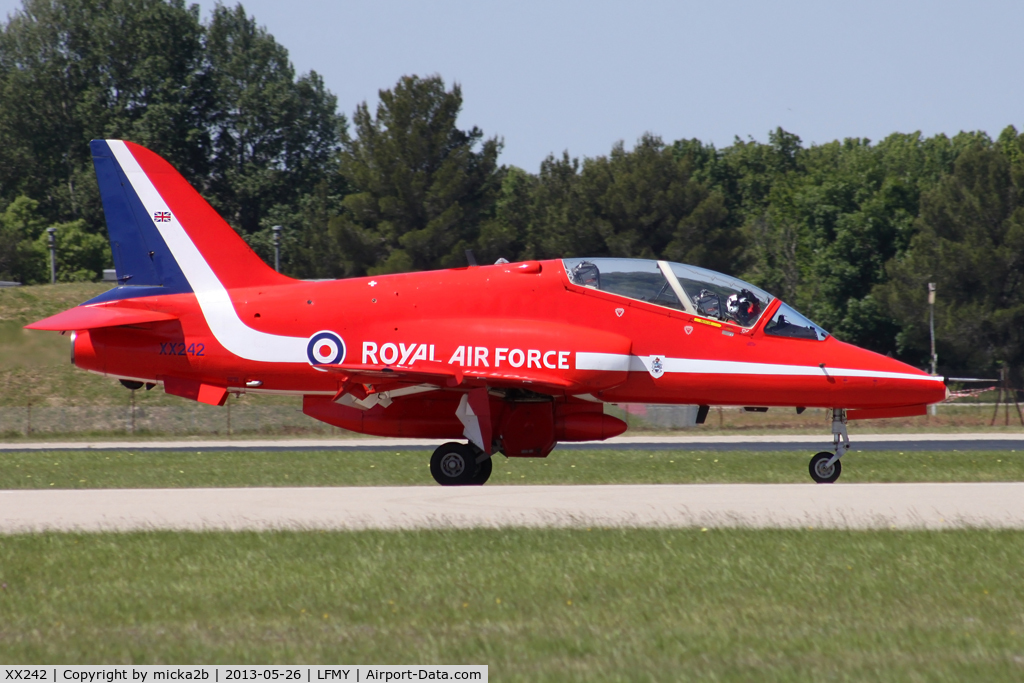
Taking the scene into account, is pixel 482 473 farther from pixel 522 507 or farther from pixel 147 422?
pixel 147 422

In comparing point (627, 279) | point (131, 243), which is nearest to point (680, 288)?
point (627, 279)

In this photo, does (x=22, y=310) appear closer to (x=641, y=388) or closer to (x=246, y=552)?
(x=641, y=388)

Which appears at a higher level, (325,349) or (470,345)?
(470,345)

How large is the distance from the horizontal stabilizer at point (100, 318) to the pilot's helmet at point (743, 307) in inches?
319

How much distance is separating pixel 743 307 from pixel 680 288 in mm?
928

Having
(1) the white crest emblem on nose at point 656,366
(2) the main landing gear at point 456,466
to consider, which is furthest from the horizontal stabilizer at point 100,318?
(1) the white crest emblem on nose at point 656,366

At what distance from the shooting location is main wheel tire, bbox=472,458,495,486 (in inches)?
618

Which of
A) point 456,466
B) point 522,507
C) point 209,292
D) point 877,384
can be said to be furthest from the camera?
point 209,292

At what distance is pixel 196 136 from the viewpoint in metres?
71.4

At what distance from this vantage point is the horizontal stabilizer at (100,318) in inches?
627

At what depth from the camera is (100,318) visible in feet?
52.7

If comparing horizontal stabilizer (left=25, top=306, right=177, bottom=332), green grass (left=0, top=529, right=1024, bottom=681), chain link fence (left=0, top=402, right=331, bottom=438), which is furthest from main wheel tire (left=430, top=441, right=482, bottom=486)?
chain link fence (left=0, top=402, right=331, bottom=438)

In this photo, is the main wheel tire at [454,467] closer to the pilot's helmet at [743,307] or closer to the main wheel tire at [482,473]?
the main wheel tire at [482,473]

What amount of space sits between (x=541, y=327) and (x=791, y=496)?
435 cm
